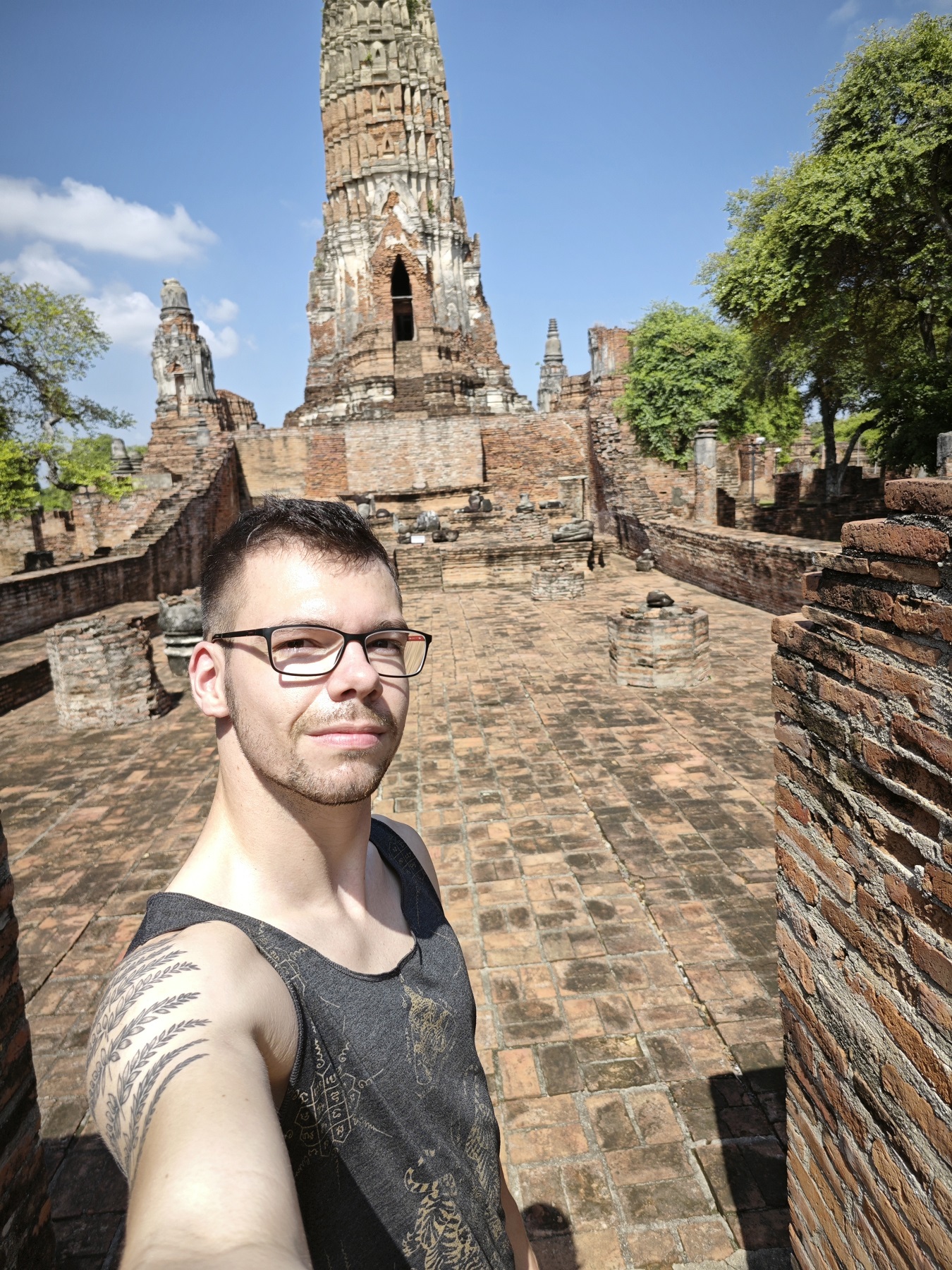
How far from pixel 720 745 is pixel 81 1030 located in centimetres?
477

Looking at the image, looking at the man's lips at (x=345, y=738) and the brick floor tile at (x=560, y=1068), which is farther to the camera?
the brick floor tile at (x=560, y=1068)

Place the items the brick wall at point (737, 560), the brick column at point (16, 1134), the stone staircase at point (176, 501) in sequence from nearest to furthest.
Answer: the brick column at point (16, 1134) → the brick wall at point (737, 560) → the stone staircase at point (176, 501)

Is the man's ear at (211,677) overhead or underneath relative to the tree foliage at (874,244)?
underneath

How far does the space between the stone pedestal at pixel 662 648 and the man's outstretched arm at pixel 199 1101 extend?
6432 mm

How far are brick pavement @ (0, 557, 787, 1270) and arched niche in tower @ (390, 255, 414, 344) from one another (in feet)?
86.7

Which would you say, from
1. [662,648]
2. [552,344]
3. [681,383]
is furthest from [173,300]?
[662,648]

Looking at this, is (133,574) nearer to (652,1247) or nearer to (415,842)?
(415,842)

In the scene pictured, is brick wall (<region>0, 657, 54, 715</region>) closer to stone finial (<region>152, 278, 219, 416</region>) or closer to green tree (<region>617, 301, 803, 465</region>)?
green tree (<region>617, 301, 803, 465</region>)

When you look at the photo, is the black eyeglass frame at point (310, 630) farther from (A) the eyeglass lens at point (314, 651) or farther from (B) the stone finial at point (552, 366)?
(B) the stone finial at point (552, 366)

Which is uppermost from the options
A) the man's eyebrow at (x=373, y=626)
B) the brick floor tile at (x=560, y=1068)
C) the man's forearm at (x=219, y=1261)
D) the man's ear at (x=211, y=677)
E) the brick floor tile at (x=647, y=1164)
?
the man's eyebrow at (x=373, y=626)

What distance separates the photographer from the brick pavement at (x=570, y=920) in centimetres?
226

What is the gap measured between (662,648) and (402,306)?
28.0m

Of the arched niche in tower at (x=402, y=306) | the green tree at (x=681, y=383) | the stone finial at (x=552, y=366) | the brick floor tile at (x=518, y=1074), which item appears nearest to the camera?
the brick floor tile at (x=518, y=1074)

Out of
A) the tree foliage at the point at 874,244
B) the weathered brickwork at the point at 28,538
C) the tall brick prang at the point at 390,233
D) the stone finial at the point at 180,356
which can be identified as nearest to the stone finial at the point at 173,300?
the stone finial at the point at 180,356
